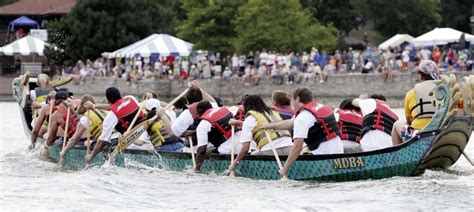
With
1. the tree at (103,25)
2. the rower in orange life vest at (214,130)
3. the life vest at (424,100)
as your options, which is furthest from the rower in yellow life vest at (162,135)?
the tree at (103,25)

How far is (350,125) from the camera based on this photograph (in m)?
15.5

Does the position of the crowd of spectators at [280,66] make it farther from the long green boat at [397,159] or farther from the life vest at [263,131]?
the long green boat at [397,159]

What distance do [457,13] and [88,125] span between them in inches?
1659

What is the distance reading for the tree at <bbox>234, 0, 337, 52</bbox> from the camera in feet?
153

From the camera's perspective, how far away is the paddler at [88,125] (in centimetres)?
1806

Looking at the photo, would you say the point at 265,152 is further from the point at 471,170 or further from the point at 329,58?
the point at 329,58

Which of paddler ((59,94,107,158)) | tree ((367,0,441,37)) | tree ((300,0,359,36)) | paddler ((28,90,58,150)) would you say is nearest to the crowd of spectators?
tree ((367,0,441,37))

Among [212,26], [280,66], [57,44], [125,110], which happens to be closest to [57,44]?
[57,44]

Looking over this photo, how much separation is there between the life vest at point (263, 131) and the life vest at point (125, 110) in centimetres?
258

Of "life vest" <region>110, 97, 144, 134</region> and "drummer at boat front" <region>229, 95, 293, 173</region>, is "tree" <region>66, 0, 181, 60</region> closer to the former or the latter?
"life vest" <region>110, 97, 144, 134</region>

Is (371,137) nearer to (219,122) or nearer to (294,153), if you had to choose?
(294,153)

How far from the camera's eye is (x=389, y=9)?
5519 centimetres

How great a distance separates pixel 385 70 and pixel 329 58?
2189 millimetres

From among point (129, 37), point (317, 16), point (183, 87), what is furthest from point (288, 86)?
point (317, 16)
